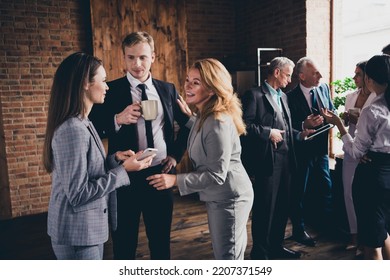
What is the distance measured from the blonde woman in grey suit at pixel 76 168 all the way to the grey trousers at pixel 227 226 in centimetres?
47

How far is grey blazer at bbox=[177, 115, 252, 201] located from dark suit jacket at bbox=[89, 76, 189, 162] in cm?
42

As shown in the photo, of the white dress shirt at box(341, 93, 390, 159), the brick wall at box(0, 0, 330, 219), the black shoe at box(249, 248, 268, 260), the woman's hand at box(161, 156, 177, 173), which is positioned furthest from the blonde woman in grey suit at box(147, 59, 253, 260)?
the brick wall at box(0, 0, 330, 219)

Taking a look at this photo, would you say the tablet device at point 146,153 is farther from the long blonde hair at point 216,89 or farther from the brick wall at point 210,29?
the brick wall at point 210,29

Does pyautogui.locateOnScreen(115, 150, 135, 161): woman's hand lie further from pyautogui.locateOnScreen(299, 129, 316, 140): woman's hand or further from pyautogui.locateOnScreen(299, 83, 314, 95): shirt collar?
pyautogui.locateOnScreen(299, 83, 314, 95): shirt collar

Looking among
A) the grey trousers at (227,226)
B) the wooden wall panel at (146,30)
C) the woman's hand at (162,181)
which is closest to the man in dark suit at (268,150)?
the grey trousers at (227,226)

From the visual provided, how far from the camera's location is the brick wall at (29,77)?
4121 millimetres

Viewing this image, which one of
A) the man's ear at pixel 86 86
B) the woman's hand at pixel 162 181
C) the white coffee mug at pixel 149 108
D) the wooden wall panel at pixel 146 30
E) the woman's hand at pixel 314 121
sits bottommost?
the woman's hand at pixel 162 181

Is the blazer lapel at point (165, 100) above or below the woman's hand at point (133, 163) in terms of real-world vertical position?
above

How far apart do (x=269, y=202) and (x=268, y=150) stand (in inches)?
15.9

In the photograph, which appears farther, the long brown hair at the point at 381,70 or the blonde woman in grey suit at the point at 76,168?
the long brown hair at the point at 381,70

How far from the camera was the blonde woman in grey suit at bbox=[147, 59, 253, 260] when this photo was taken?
1615 millimetres

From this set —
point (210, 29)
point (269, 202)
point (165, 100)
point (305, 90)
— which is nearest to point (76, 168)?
point (165, 100)

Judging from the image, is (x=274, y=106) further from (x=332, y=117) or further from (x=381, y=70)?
(x=381, y=70)

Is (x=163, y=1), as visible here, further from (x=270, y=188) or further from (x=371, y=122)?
(x=371, y=122)
